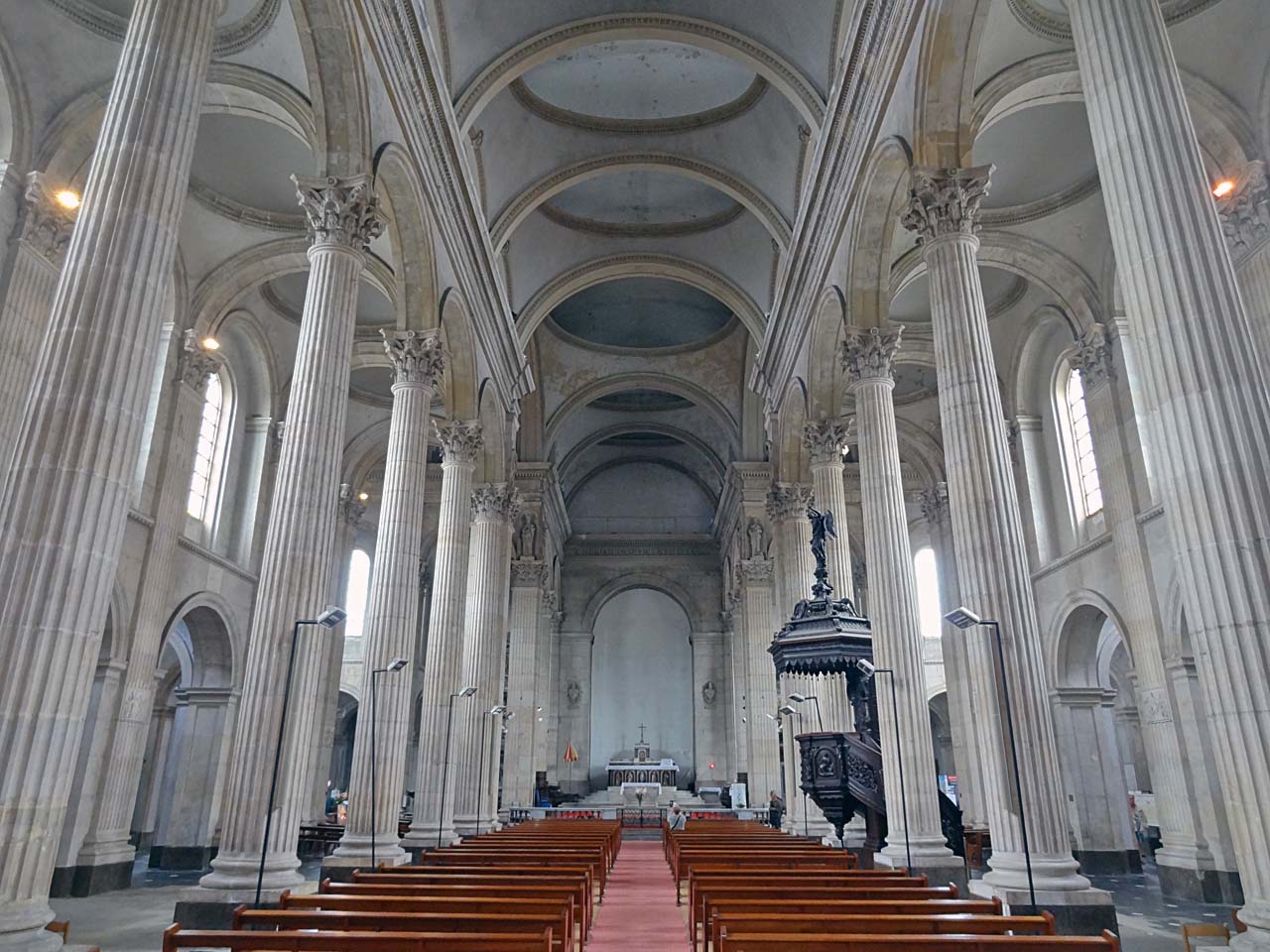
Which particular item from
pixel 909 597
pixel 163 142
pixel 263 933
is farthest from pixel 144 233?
pixel 909 597

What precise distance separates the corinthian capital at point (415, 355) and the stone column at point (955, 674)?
10.6m

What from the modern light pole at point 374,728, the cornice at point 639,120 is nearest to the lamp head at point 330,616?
the modern light pole at point 374,728

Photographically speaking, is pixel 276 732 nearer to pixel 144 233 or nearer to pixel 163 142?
pixel 144 233

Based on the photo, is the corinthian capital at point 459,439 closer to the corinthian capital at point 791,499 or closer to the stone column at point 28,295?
the stone column at point 28,295

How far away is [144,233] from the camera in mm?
6184

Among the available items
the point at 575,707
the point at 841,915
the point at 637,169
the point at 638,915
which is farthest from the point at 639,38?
the point at 575,707

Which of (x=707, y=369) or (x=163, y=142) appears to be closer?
(x=163, y=142)

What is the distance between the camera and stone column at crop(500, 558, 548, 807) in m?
26.1

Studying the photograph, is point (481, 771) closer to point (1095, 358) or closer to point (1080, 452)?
point (1080, 452)

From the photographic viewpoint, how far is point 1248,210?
12242 mm

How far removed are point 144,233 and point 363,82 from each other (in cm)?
585

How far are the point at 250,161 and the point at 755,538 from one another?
17044 millimetres

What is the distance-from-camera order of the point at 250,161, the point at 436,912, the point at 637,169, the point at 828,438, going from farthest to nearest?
the point at 637,169
the point at 828,438
the point at 250,161
the point at 436,912

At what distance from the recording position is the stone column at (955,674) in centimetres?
1985
